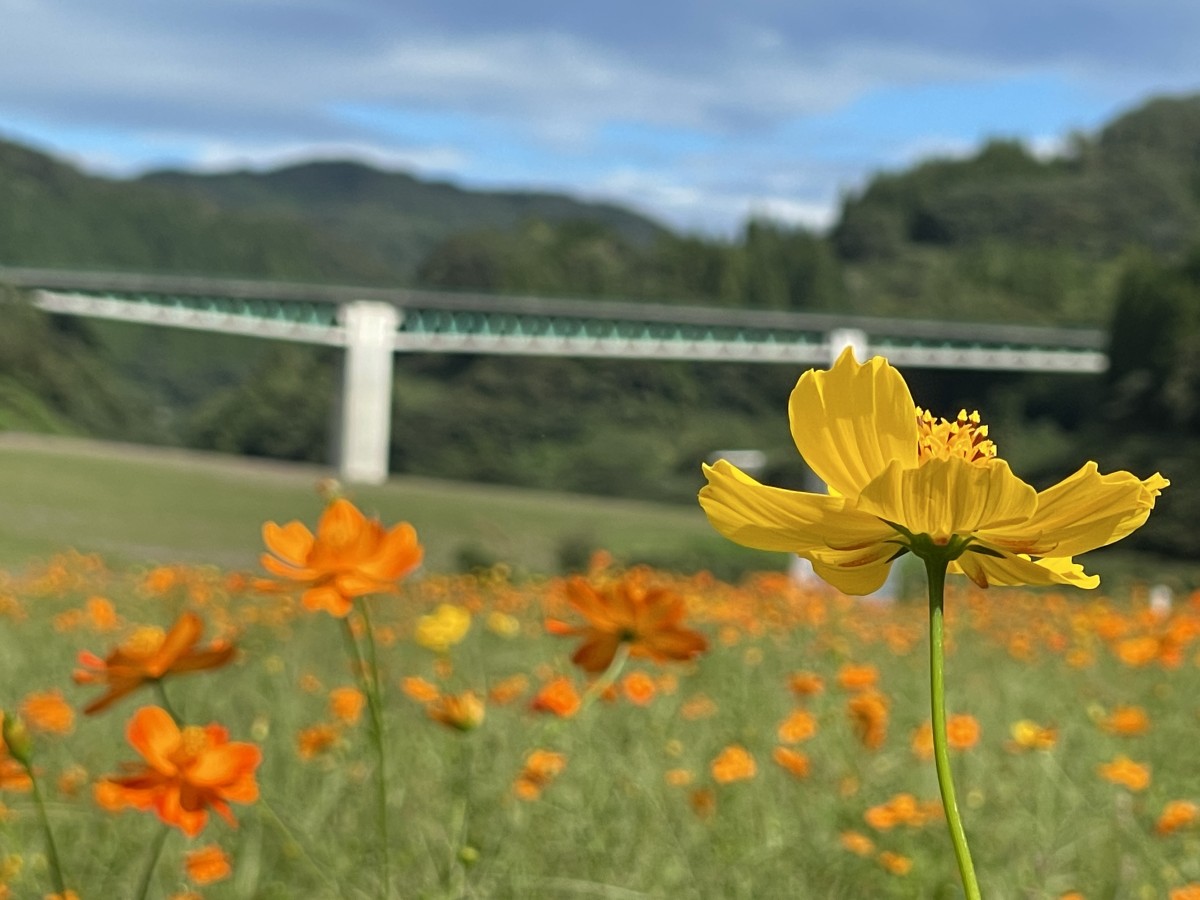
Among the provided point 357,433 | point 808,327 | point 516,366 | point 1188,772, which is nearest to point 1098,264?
point 808,327

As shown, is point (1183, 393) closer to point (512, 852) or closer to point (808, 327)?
point (808, 327)

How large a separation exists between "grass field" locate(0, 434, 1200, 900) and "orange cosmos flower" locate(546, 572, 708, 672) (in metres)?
0.08

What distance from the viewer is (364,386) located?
1524 cm

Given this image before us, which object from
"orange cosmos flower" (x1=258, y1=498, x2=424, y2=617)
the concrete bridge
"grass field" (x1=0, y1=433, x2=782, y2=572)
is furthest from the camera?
the concrete bridge

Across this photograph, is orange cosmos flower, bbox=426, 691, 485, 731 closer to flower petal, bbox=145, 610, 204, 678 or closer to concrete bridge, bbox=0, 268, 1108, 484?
flower petal, bbox=145, 610, 204, 678

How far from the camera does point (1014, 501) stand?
396 millimetres

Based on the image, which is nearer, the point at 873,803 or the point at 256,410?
the point at 873,803

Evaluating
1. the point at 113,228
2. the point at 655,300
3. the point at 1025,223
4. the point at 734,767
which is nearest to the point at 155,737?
the point at 734,767

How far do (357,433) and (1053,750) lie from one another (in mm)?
13997

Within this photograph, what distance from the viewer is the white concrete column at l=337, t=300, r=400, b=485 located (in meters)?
15.2

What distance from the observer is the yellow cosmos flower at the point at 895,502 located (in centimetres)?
40

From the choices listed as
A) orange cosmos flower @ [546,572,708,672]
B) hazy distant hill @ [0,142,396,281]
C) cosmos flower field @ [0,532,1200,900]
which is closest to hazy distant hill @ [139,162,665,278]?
hazy distant hill @ [0,142,396,281]

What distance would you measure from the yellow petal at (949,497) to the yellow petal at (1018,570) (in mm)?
21

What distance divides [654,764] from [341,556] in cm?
92
